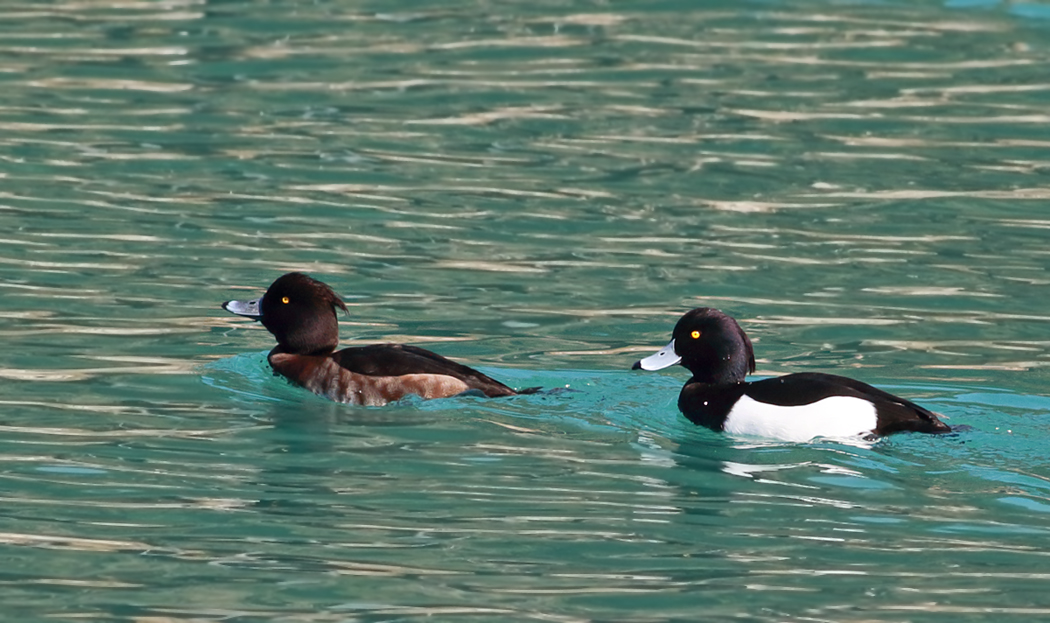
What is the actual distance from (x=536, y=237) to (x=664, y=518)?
607 centimetres

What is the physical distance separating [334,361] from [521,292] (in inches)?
97.9

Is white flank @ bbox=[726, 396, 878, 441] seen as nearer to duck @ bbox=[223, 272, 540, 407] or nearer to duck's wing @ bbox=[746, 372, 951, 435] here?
duck's wing @ bbox=[746, 372, 951, 435]

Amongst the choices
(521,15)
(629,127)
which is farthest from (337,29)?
(629,127)

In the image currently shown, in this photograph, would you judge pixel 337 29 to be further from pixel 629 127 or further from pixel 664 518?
pixel 664 518

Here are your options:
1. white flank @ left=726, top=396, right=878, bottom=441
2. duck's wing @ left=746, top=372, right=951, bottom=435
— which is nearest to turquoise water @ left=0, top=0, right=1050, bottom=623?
white flank @ left=726, top=396, right=878, bottom=441

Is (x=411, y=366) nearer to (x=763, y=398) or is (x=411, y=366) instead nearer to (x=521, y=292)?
(x=763, y=398)

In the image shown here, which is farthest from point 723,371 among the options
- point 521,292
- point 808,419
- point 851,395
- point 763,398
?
point 521,292

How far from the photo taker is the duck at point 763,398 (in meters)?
9.16

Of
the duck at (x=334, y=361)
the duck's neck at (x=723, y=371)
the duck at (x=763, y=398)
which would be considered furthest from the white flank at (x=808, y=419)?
the duck at (x=334, y=361)

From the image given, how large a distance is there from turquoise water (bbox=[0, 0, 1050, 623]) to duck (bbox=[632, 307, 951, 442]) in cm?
13

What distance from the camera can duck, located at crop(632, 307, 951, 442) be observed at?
916 centimetres

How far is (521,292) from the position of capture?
12445 mm

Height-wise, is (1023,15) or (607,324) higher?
(1023,15)

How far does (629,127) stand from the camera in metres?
17.0
